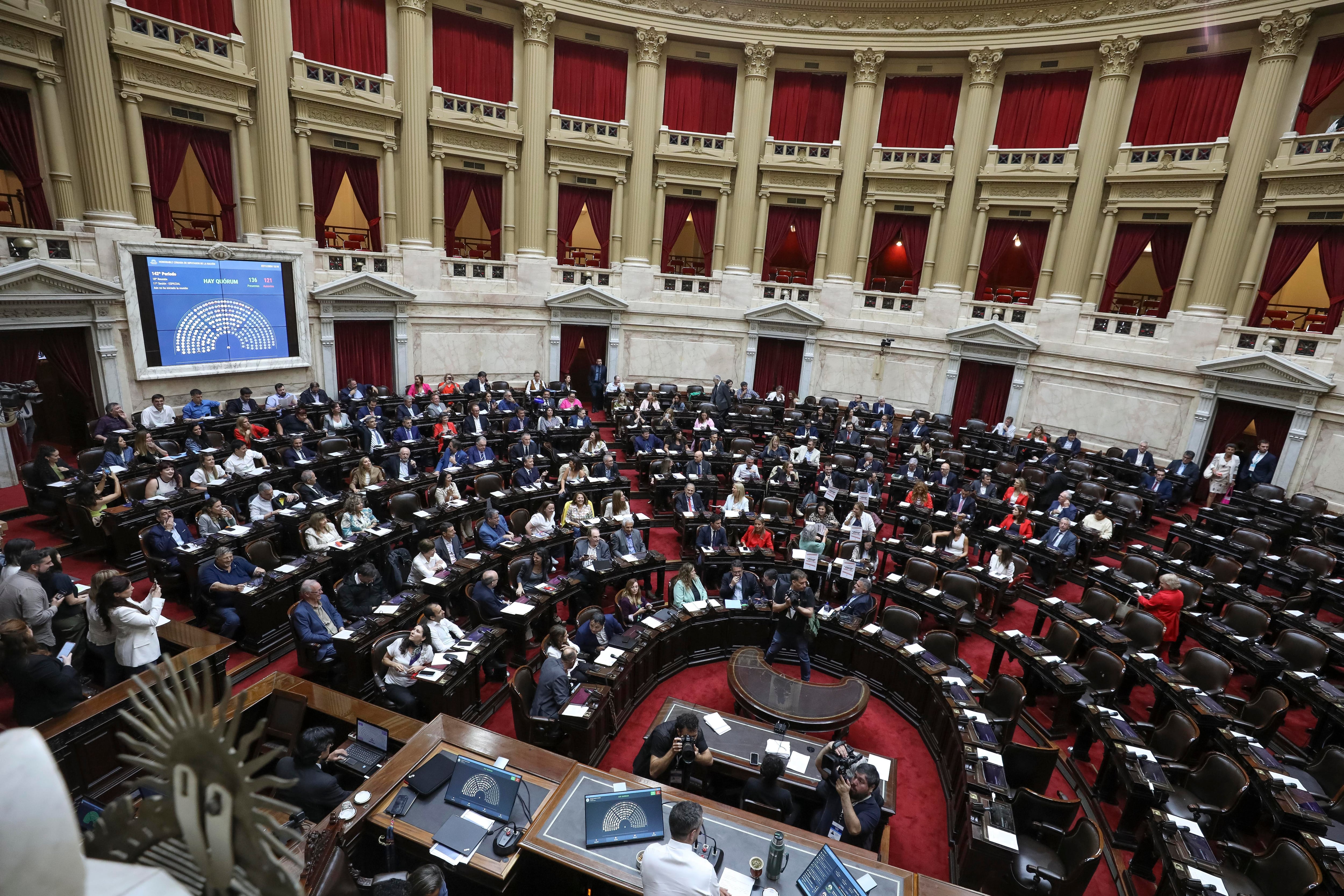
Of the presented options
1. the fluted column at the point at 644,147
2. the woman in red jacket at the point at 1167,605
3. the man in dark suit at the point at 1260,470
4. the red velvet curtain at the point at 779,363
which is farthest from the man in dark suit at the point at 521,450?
the man in dark suit at the point at 1260,470

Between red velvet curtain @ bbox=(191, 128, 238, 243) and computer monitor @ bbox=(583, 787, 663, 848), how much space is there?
59.5ft

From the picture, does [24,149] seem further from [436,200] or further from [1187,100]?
[1187,100]

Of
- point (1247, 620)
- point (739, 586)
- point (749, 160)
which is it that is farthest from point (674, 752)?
point (749, 160)

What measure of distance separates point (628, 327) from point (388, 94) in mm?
9998

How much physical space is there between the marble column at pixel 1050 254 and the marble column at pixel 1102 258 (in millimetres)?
1018

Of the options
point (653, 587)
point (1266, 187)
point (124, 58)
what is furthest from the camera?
point (1266, 187)

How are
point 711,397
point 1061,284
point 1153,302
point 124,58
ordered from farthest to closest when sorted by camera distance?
point 1153,302 < point 711,397 < point 1061,284 < point 124,58

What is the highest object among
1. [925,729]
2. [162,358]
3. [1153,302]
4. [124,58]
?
[124,58]

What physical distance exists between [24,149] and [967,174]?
24352 mm

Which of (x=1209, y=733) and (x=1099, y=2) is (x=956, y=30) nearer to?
(x=1099, y=2)

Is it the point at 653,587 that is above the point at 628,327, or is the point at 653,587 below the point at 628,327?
below

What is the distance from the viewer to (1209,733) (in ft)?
26.0

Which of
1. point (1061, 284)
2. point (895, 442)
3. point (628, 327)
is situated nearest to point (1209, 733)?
point (895, 442)

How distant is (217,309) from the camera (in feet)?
53.4
